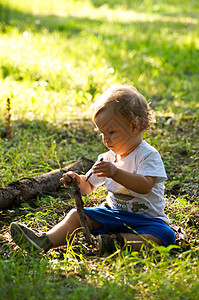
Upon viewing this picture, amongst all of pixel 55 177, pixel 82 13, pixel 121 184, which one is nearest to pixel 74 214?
pixel 121 184

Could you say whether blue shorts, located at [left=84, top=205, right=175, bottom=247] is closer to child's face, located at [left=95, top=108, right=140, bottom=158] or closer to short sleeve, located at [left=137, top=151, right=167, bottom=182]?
short sleeve, located at [left=137, top=151, right=167, bottom=182]

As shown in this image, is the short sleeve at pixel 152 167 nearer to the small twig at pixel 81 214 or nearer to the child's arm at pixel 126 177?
the child's arm at pixel 126 177

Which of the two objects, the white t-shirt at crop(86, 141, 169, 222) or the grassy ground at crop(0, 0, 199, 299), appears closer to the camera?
the grassy ground at crop(0, 0, 199, 299)

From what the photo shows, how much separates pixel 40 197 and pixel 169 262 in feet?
4.82

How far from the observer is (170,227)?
296cm

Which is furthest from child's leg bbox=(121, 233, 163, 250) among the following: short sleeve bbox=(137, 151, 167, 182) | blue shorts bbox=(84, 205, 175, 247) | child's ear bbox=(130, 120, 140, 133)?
child's ear bbox=(130, 120, 140, 133)

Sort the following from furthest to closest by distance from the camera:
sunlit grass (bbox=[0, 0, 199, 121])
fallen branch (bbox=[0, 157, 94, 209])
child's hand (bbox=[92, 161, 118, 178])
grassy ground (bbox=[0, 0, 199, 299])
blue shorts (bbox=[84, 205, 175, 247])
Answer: sunlit grass (bbox=[0, 0, 199, 121])
fallen branch (bbox=[0, 157, 94, 209])
blue shorts (bbox=[84, 205, 175, 247])
child's hand (bbox=[92, 161, 118, 178])
grassy ground (bbox=[0, 0, 199, 299])

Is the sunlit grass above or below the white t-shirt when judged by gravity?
above

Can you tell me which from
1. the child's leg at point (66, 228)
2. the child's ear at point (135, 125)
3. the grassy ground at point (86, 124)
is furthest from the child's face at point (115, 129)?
the grassy ground at point (86, 124)

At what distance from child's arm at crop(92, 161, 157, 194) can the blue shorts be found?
21 centimetres

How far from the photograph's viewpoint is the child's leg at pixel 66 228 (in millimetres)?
2744

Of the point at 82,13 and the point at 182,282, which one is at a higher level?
the point at 82,13

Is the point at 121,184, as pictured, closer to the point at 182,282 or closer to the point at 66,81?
the point at 182,282

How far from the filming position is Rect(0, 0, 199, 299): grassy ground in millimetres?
2254
